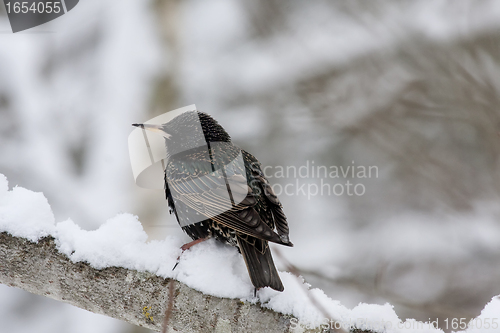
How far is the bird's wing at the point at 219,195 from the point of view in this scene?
6.63 feet

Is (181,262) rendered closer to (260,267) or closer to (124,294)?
(124,294)

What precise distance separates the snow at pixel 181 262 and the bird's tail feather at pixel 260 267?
85mm

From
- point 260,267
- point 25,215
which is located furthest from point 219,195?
point 25,215

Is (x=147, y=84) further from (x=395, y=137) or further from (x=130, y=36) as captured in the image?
→ (x=395, y=137)

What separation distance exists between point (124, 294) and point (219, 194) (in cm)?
81

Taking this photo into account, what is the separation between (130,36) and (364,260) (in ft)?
12.9

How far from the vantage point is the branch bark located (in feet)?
5.69

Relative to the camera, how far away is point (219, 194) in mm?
2268

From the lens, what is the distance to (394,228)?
160 inches

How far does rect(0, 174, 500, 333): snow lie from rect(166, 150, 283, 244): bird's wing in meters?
0.25

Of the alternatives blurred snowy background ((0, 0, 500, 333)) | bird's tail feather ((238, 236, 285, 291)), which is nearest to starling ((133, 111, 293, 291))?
bird's tail feather ((238, 236, 285, 291))

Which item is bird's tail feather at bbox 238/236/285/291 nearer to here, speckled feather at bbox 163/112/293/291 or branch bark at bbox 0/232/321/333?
speckled feather at bbox 163/112/293/291

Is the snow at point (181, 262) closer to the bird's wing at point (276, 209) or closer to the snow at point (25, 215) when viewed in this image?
the snow at point (25, 215)

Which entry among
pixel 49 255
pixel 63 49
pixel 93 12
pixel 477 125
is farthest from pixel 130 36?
pixel 477 125
